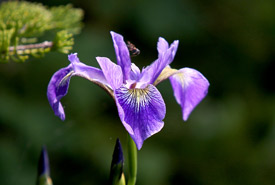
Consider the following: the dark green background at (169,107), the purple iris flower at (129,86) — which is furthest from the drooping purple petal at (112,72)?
the dark green background at (169,107)

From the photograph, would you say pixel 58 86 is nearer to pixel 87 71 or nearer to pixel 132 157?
pixel 87 71

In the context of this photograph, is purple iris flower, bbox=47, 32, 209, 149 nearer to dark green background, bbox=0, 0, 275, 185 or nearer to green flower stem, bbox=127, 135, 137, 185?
green flower stem, bbox=127, 135, 137, 185

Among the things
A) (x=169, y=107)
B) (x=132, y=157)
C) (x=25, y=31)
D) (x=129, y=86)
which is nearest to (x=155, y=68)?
(x=129, y=86)

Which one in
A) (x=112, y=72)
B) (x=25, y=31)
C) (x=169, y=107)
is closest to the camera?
(x=112, y=72)

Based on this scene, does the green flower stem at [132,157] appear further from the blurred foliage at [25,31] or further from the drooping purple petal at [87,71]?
the blurred foliage at [25,31]

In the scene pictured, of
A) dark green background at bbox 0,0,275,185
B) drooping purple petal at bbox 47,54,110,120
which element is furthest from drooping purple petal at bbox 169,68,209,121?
dark green background at bbox 0,0,275,185

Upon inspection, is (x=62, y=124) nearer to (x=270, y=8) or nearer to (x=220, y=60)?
(x=220, y=60)
